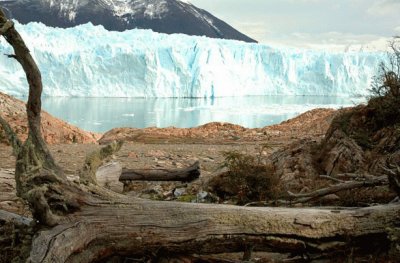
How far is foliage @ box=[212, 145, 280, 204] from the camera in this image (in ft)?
16.2

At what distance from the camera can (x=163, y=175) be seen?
6.26m

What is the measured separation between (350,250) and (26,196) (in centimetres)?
206

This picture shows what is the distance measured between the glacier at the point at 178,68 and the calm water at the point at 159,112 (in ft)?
4.30

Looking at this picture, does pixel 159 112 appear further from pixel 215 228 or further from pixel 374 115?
pixel 215 228

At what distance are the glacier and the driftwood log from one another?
30984 mm

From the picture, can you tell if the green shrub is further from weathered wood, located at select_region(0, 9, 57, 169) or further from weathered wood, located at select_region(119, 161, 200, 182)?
weathered wood, located at select_region(0, 9, 57, 169)

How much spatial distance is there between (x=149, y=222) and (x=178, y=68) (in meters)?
32.3

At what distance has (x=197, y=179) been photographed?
6.51 metres

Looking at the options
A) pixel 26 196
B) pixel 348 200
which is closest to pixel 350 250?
pixel 348 200

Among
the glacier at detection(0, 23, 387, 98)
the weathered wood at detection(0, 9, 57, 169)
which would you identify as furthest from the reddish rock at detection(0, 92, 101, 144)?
the glacier at detection(0, 23, 387, 98)

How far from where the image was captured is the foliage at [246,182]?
4.94 meters

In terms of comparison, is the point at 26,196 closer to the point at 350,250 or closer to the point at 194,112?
the point at 350,250

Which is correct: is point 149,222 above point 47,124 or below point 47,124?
above

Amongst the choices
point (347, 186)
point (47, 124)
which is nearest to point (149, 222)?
point (347, 186)
